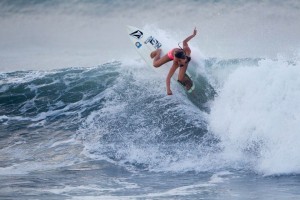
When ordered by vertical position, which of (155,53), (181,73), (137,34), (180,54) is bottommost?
(181,73)

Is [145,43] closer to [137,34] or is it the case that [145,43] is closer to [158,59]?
[137,34]

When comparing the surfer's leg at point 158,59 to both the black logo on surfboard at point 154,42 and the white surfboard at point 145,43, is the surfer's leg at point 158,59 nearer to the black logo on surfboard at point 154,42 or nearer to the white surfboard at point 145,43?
the white surfboard at point 145,43

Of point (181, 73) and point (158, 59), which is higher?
point (158, 59)

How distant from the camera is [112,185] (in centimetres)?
915

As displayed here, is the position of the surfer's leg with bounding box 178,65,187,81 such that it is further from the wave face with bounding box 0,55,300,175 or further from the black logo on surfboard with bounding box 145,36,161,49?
the black logo on surfboard with bounding box 145,36,161,49

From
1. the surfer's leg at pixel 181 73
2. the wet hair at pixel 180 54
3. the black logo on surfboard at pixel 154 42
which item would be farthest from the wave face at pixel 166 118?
the wet hair at pixel 180 54

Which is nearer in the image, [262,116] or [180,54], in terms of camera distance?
[262,116]

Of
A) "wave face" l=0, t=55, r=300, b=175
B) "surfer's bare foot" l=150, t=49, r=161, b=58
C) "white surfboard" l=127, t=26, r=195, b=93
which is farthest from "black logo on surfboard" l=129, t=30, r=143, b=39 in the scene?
"wave face" l=0, t=55, r=300, b=175

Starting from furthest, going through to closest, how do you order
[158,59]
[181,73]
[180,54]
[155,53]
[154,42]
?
[154,42] < [155,53] < [158,59] < [181,73] < [180,54]

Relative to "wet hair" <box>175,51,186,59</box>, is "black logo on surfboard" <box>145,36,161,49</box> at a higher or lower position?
higher

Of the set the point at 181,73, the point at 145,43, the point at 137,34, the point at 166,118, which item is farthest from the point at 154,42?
the point at 166,118

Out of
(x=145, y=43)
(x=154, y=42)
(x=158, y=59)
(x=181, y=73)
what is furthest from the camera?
(x=145, y=43)

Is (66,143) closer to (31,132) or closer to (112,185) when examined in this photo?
(31,132)

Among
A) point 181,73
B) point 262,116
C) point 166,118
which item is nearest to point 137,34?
point 181,73
